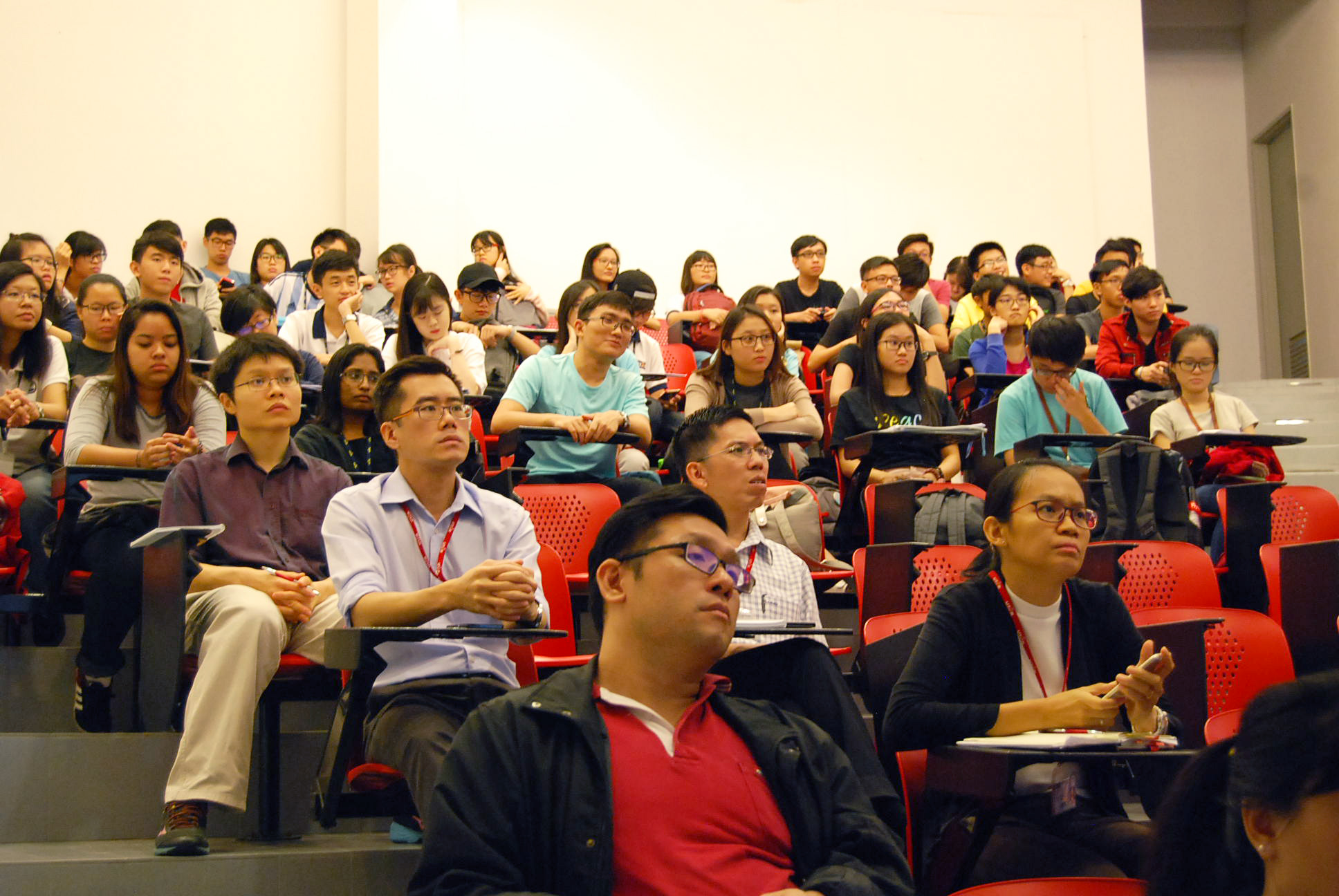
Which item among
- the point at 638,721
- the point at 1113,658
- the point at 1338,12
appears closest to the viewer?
Result: the point at 638,721

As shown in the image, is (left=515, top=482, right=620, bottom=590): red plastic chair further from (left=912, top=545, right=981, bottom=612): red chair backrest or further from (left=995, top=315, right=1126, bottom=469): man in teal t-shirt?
(left=995, top=315, right=1126, bottom=469): man in teal t-shirt

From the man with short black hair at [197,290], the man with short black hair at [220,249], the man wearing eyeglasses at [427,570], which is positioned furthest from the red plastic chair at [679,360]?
the man wearing eyeglasses at [427,570]

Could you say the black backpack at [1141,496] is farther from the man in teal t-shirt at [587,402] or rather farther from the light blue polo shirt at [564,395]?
the light blue polo shirt at [564,395]

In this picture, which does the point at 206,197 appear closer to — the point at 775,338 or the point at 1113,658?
the point at 775,338

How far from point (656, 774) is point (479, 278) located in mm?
4920

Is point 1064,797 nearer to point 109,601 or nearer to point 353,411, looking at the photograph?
point 109,601

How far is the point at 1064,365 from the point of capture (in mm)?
4746

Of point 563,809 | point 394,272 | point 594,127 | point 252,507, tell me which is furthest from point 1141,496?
point 594,127

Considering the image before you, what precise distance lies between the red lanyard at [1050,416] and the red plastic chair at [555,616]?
240 cm

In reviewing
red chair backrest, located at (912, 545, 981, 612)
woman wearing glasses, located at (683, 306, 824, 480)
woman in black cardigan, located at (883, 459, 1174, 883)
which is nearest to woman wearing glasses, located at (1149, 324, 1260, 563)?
woman wearing glasses, located at (683, 306, 824, 480)

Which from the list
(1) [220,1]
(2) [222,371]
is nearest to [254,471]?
(2) [222,371]

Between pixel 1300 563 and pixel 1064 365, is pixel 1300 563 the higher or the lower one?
the lower one

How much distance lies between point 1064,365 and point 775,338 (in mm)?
1077

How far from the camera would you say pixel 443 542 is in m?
2.73
